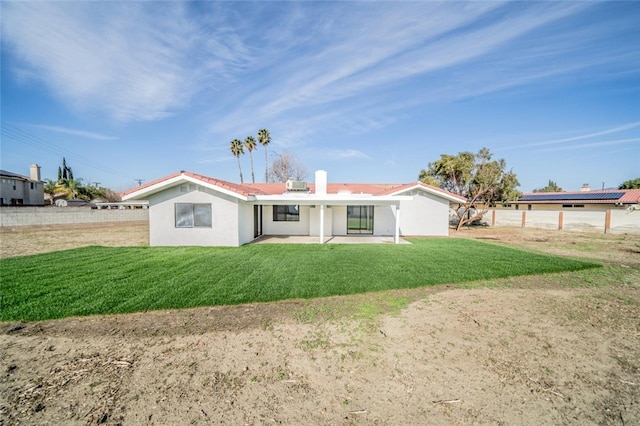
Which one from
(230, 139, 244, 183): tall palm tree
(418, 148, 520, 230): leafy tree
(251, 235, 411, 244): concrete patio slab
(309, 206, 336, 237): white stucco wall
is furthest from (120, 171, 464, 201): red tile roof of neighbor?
(230, 139, 244, 183): tall palm tree

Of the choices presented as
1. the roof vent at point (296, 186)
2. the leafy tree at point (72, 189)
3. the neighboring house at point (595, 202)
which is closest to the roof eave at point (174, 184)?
the roof vent at point (296, 186)

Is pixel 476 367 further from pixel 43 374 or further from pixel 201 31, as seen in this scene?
pixel 201 31

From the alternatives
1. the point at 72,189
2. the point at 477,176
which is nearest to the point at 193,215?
the point at 477,176

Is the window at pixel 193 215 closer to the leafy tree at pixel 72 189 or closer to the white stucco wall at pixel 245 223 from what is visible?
the white stucco wall at pixel 245 223

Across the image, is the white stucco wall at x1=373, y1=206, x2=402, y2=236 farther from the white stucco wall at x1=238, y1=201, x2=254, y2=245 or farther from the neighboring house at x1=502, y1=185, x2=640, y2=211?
the neighboring house at x1=502, y1=185, x2=640, y2=211

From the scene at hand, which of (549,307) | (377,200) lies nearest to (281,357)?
(549,307)

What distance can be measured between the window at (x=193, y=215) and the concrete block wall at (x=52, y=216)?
49.3ft

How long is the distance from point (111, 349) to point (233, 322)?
6.17 ft

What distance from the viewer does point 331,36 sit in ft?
43.6

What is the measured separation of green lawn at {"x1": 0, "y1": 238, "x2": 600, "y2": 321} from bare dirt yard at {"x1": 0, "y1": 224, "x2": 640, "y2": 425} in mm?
708

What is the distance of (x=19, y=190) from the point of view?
31.7 meters

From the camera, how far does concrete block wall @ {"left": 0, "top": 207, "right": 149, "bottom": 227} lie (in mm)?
19156

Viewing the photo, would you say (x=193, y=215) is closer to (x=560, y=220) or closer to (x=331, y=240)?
(x=331, y=240)

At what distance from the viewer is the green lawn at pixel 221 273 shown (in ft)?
20.6
